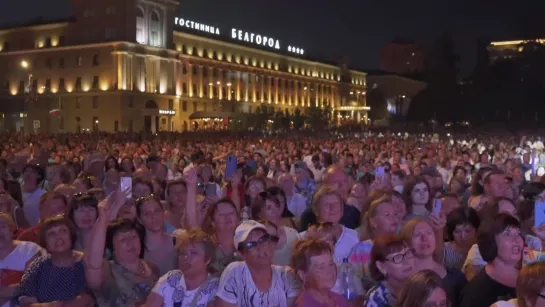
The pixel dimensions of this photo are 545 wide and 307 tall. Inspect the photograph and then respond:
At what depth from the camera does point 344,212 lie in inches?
331

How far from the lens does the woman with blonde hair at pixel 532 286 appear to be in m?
4.04

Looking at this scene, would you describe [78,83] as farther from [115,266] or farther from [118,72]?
[115,266]

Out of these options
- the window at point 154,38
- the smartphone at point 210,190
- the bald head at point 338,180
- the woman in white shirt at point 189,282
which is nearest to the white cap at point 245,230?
the woman in white shirt at point 189,282

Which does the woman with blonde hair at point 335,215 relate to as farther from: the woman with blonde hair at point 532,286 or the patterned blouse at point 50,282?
the woman with blonde hair at point 532,286

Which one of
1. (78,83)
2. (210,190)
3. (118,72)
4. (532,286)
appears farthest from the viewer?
(78,83)

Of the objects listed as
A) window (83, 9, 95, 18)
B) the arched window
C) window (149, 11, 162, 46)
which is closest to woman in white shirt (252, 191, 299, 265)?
the arched window

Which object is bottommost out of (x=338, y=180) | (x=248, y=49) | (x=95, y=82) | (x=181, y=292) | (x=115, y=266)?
(x=181, y=292)

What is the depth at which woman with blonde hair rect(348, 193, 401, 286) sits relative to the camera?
6.20 meters

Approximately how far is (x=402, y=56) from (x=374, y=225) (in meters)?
185

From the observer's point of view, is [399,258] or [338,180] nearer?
[399,258]

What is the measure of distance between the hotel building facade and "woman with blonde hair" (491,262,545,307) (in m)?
67.0

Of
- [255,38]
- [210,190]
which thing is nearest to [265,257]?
[210,190]

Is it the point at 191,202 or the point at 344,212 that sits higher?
the point at 191,202

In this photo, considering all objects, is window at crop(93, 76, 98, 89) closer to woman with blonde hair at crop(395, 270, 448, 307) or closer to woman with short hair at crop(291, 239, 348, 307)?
woman with short hair at crop(291, 239, 348, 307)
